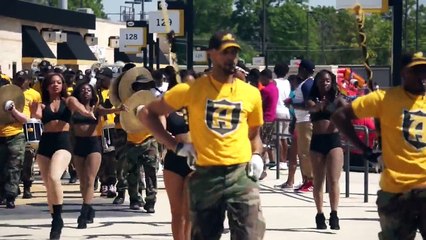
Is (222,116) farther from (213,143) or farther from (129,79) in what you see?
(129,79)

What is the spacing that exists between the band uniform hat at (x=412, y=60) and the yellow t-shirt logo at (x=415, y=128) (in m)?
0.33

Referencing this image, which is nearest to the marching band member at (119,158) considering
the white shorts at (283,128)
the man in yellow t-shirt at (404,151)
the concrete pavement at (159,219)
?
the concrete pavement at (159,219)

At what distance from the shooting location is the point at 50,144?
490 inches

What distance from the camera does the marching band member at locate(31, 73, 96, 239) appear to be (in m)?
12.4

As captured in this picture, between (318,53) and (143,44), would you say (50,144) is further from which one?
(318,53)

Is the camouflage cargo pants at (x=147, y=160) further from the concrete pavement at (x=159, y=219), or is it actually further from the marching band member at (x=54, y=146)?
the marching band member at (x=54, y=146)

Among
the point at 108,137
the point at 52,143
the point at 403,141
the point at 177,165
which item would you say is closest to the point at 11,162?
the point at 108,137

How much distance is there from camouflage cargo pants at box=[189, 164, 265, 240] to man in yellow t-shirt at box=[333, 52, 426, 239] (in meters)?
0.92

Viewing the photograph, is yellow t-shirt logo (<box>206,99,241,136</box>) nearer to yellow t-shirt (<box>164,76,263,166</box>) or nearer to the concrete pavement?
yellow t-shirt (<box>164,76,263,166</box>)

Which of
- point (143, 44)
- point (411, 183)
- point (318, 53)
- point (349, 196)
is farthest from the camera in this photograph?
point (318, 53)

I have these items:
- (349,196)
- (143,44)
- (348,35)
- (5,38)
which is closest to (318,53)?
(348,35)

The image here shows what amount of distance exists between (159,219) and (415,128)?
263 inches

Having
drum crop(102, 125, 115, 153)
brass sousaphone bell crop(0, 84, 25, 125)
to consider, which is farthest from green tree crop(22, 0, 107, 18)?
brass sousaphone bell crop(0, 84, 25, 125)

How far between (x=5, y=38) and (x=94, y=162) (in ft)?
95.1
